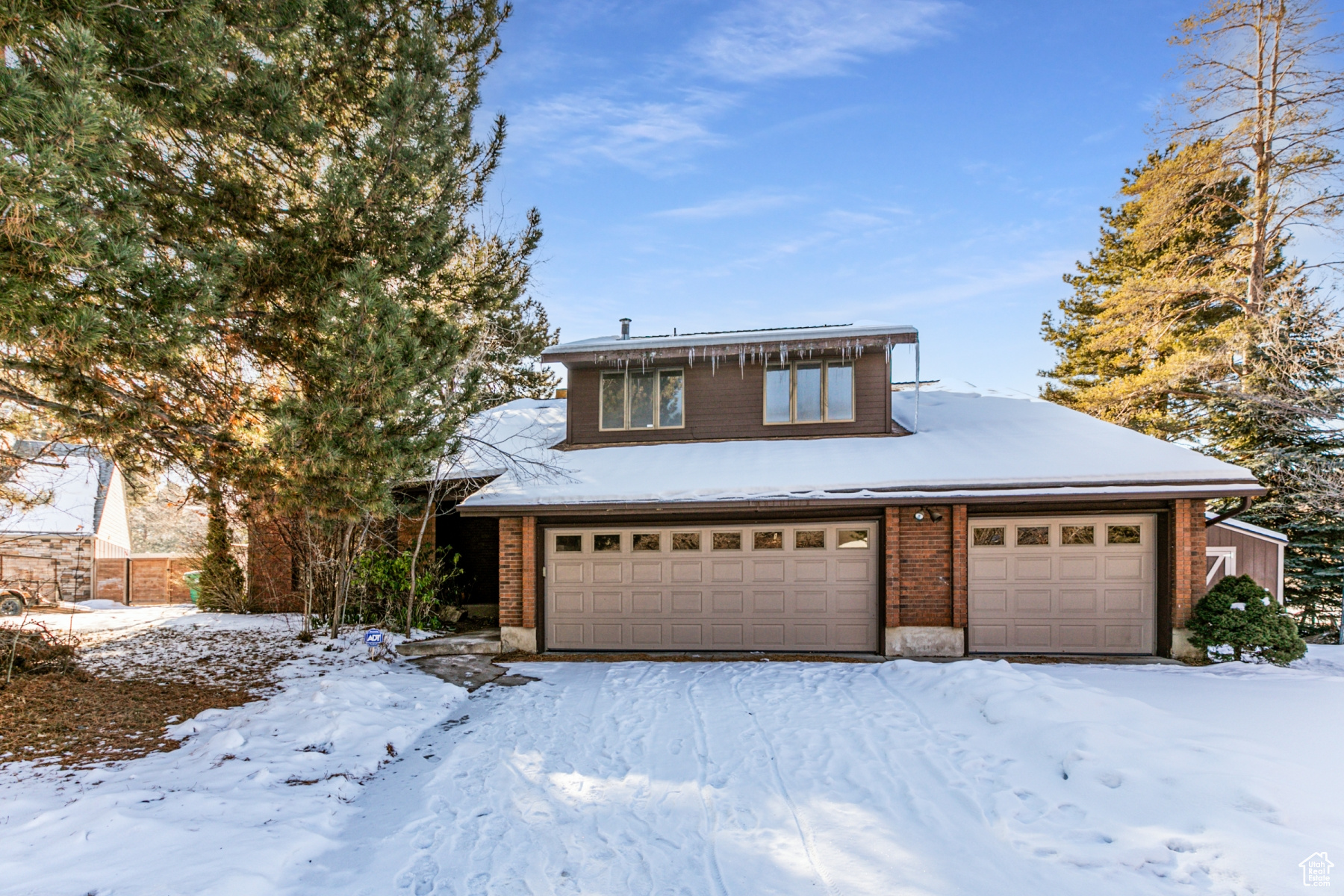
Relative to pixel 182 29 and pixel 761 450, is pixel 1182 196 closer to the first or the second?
pixel 761 450

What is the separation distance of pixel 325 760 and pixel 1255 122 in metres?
20.9

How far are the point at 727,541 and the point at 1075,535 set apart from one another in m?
4.99

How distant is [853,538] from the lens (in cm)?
930

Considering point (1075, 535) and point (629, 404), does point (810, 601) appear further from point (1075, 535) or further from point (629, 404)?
point (629, 404)

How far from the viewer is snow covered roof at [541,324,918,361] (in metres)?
10.1

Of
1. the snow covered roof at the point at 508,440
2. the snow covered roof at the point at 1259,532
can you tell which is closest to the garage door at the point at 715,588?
the snow covered roof at the point at 508,440

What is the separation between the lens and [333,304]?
18.5 ft

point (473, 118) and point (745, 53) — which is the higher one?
point (745, 53)

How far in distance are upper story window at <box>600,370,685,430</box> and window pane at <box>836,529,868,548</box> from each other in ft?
11.1

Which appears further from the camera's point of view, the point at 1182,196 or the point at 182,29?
the point at 1182,196

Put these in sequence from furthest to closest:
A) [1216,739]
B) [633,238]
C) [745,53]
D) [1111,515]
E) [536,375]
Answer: [536,375], [633,238], [745,53], [1111,515], [1216,739]

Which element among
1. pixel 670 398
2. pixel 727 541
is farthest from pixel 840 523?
pixel 670 398

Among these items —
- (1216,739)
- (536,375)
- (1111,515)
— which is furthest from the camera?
(536,375)

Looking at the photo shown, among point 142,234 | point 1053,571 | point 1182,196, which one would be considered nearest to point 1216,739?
point 1053,571
